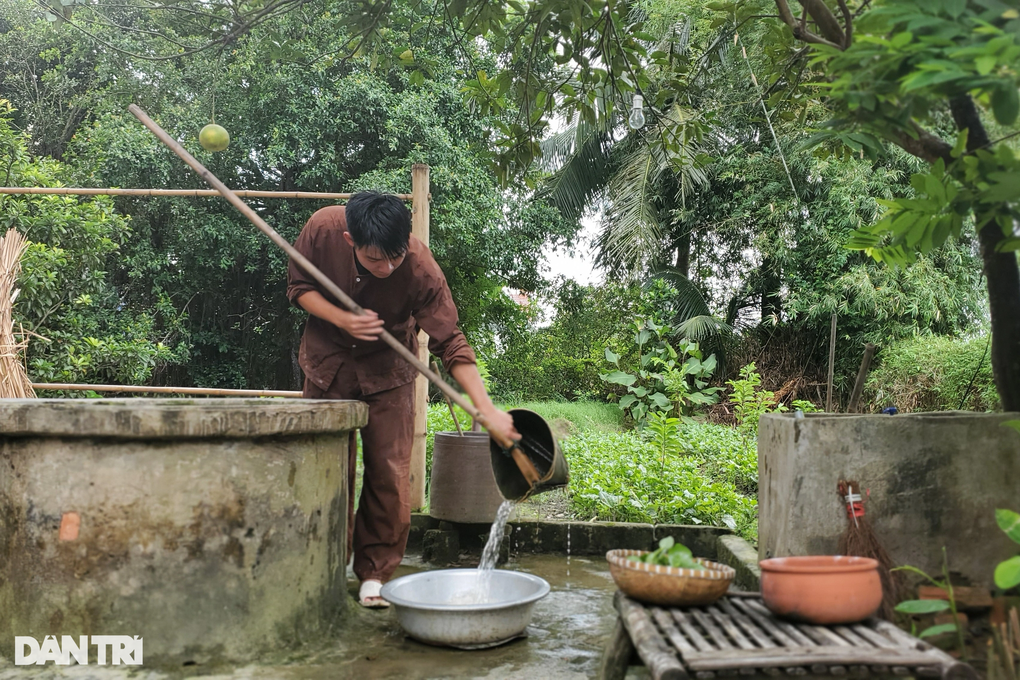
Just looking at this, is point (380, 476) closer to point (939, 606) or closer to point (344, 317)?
point (344, 317)

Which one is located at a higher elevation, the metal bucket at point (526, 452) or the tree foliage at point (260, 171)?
the tree foliage at point (260, 171)

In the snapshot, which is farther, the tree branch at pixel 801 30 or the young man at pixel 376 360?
the young man at pixel 376 360

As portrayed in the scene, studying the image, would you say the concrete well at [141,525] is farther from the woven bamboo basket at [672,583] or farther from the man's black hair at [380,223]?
the woven bamboo basket at [672,583]

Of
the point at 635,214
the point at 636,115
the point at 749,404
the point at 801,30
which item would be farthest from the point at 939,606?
the point at 635,214

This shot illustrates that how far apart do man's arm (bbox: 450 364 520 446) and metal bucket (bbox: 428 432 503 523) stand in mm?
800

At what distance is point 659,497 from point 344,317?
2354 millimetres

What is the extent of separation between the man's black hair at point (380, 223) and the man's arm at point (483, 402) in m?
0.54

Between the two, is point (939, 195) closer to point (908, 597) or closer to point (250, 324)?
point (908, 597)

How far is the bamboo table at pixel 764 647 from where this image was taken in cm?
168

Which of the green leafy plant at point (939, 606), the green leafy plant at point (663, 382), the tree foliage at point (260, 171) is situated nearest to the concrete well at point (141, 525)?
the green leafy plant at point (939, 606)

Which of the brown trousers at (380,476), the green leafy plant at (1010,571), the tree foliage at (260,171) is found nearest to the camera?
the green leafy plant at (1010,571)

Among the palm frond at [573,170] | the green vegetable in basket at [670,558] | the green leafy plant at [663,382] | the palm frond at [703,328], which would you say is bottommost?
the green vegetable in basket at [670,558]

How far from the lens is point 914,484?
2.54 meters

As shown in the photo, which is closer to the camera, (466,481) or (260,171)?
(466,481)
